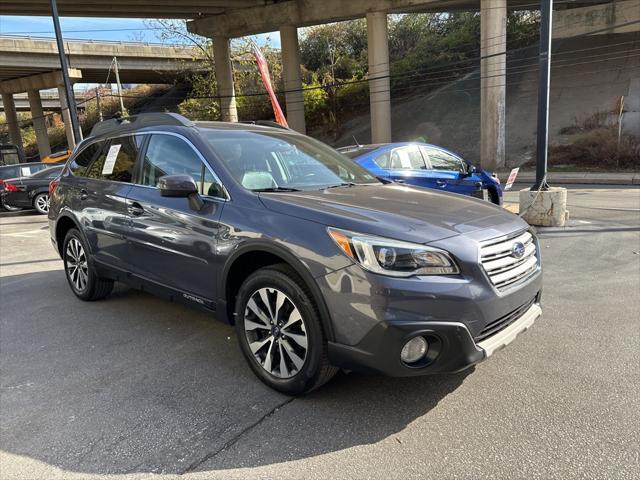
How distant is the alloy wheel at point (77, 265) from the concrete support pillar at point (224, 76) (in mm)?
27466

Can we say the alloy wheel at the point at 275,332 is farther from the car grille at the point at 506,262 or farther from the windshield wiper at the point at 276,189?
the car grille at the point at 506,262

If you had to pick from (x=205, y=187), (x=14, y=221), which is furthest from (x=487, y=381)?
(x=14, y=221)

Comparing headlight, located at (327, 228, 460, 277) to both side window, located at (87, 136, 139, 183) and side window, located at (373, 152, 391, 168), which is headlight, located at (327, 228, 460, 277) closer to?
side window, located at (87, 136, 139, 183)

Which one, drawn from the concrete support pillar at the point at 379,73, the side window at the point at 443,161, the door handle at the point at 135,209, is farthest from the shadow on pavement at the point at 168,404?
the concrete support pillar at the point at 379,73

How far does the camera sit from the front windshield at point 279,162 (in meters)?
3.67

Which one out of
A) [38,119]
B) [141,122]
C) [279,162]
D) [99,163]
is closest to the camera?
[279,162]

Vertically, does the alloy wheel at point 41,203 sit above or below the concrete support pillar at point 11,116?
below

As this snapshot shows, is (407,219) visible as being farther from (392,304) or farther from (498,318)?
(498,318)

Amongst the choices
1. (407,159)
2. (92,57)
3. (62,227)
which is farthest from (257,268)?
(92,57)

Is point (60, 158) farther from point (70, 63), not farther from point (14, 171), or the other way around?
point (70, 63)

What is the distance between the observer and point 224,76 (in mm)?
32188

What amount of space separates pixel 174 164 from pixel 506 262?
2.62m

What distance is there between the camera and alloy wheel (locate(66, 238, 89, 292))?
5273mm

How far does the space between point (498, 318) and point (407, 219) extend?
78 centimetres
